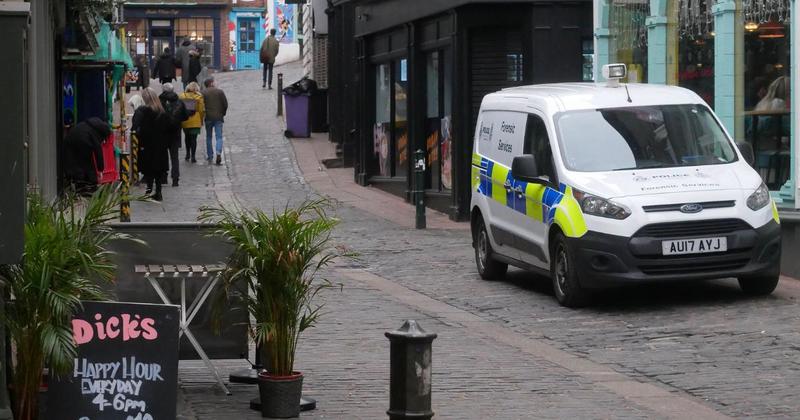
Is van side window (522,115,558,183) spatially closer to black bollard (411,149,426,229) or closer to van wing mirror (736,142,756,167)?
van wing mirror (736,142,756,167)

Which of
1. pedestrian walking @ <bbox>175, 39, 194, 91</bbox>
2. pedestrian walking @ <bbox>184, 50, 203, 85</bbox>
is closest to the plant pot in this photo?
pedestrian walking @ <bbox>184, 50, 203, 85</bbox>

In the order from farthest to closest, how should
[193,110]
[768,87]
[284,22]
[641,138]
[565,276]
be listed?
[284,22] < [193,110] < [768,87] < [641,138] < [565,276]

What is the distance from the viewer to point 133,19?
68.0 meters

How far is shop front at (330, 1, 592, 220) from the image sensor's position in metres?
21.7

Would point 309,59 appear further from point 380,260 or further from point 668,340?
point 668,340

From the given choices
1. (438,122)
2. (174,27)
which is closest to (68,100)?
(438,122)

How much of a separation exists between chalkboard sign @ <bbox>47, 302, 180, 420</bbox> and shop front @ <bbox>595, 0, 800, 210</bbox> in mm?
9053

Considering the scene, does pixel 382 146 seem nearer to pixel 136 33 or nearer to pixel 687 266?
pixel 687 266

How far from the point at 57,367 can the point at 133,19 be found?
62.7 meters

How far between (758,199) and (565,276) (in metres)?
1.81

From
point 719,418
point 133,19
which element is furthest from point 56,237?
point 133,19

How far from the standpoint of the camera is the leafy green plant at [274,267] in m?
7.92

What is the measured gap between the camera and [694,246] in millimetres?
12531

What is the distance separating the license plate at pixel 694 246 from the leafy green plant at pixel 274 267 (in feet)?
16.5
